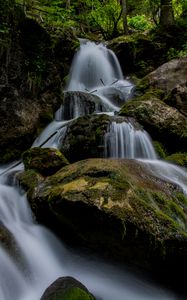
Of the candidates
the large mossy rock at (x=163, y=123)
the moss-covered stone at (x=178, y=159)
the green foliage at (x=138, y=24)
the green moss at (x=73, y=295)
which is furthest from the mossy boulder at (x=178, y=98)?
the green foliage at (x=138, y=24)

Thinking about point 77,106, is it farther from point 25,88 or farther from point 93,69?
point 93,69

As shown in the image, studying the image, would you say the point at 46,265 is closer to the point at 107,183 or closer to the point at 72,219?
the point at 72,219

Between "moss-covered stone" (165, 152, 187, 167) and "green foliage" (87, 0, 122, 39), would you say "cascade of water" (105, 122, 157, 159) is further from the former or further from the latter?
"green foliage" (87, 0, 122, 39)

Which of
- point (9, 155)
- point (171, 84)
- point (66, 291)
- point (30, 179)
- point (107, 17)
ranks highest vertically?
point (107, 17)

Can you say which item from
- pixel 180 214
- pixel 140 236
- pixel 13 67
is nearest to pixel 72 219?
pixel 140 236

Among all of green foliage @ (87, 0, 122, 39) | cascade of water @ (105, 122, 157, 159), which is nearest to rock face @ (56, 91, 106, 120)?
cascade of water @ (105, 122, 157, 159)

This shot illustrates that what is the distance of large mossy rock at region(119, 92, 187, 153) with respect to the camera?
25.8 feet

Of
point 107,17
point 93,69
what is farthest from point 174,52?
point 107,17

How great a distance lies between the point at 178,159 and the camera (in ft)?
23.3

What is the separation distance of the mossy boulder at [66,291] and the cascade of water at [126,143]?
12.0 feet

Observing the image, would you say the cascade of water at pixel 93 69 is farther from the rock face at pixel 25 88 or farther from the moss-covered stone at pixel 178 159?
the moss-covered stone at pixel 178 159

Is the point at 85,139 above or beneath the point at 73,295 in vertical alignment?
above

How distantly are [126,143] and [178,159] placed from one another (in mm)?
1076

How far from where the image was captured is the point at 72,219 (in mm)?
4578
